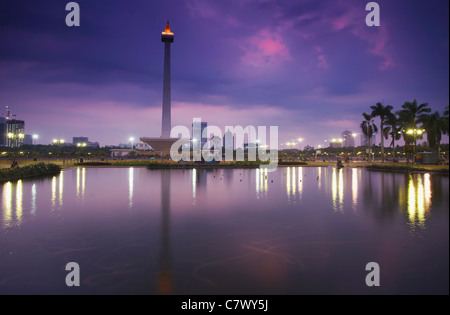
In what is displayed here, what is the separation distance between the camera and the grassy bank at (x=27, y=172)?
23.2m

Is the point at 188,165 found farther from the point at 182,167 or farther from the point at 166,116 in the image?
the point at 166,116

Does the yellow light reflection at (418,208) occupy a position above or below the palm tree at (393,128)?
below

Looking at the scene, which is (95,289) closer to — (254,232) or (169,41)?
(254,232)

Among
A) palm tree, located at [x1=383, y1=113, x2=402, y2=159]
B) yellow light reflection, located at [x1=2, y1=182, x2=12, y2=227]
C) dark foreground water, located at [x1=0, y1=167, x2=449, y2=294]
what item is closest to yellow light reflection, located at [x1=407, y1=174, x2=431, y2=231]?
dark foreground water, located at [x1=0, y1=167, x2=449, y2=294]

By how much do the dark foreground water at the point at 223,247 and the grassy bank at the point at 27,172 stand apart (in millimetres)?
13971

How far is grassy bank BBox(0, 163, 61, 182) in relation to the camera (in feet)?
76.2

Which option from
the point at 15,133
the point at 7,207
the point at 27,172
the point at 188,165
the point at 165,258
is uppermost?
A: the point at 15,133

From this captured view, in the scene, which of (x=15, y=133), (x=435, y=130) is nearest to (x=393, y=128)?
(x=435, y=130)

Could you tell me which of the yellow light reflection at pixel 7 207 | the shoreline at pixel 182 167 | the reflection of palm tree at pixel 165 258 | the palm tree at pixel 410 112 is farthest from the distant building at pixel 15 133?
the palm tree at pixel 410 112

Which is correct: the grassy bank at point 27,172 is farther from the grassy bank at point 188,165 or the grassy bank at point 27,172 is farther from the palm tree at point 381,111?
the palm tree at point 381,111

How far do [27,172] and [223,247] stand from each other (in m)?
27.8

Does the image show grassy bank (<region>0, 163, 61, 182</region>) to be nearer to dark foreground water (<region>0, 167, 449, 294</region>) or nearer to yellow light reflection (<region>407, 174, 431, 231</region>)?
dark foreground water (<region>0, 167, 449, 294</region>)

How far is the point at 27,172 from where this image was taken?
2628cm
